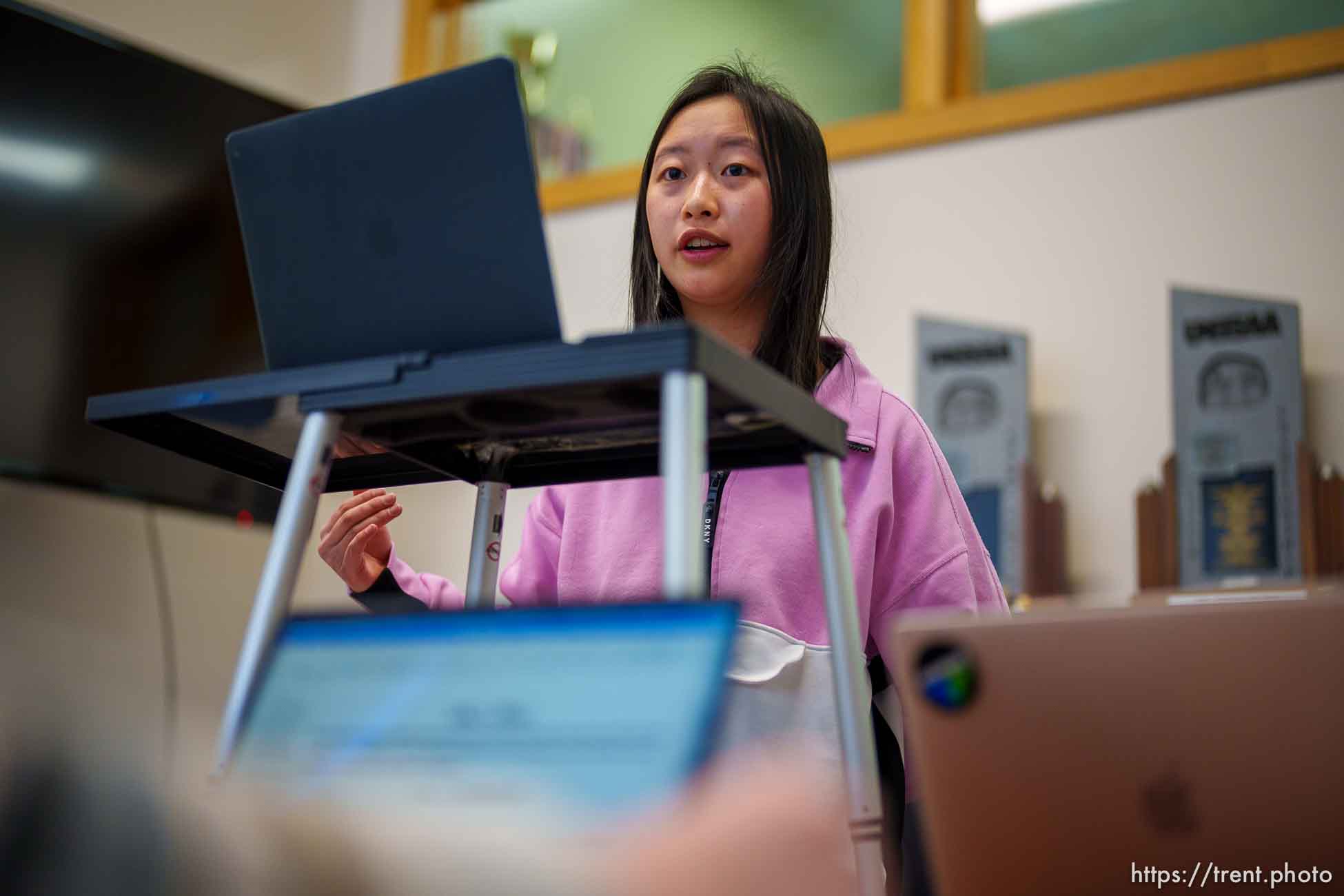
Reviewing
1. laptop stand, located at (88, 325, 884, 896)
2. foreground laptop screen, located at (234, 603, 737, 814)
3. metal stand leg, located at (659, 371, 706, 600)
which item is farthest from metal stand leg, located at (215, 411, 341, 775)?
metal stand leg, located at (659, 371, 706, 600)

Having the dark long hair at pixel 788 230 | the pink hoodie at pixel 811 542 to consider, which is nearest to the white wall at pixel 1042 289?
the dark long hair at pixel 788 230

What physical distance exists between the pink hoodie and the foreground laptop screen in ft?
1.23

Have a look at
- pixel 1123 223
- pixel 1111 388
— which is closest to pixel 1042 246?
pixel 1123 223

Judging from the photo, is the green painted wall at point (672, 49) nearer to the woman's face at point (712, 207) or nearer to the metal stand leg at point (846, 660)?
the woman's face at point (712, 207)

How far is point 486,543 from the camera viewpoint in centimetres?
101

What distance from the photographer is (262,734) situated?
63 cm

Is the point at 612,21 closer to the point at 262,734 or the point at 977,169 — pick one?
the point at 977,169

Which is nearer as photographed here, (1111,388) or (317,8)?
(1111,388)

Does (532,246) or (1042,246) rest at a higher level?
(1042,246)

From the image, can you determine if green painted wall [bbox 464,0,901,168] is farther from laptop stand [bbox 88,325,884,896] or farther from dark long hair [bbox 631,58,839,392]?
laptop stand [bbox 88,325,884,896]

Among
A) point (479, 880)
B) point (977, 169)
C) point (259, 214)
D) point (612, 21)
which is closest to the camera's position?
point (479, 880)

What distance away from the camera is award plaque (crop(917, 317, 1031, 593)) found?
223cm

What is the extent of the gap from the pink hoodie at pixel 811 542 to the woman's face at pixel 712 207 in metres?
0.13

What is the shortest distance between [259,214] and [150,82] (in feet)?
6.03
